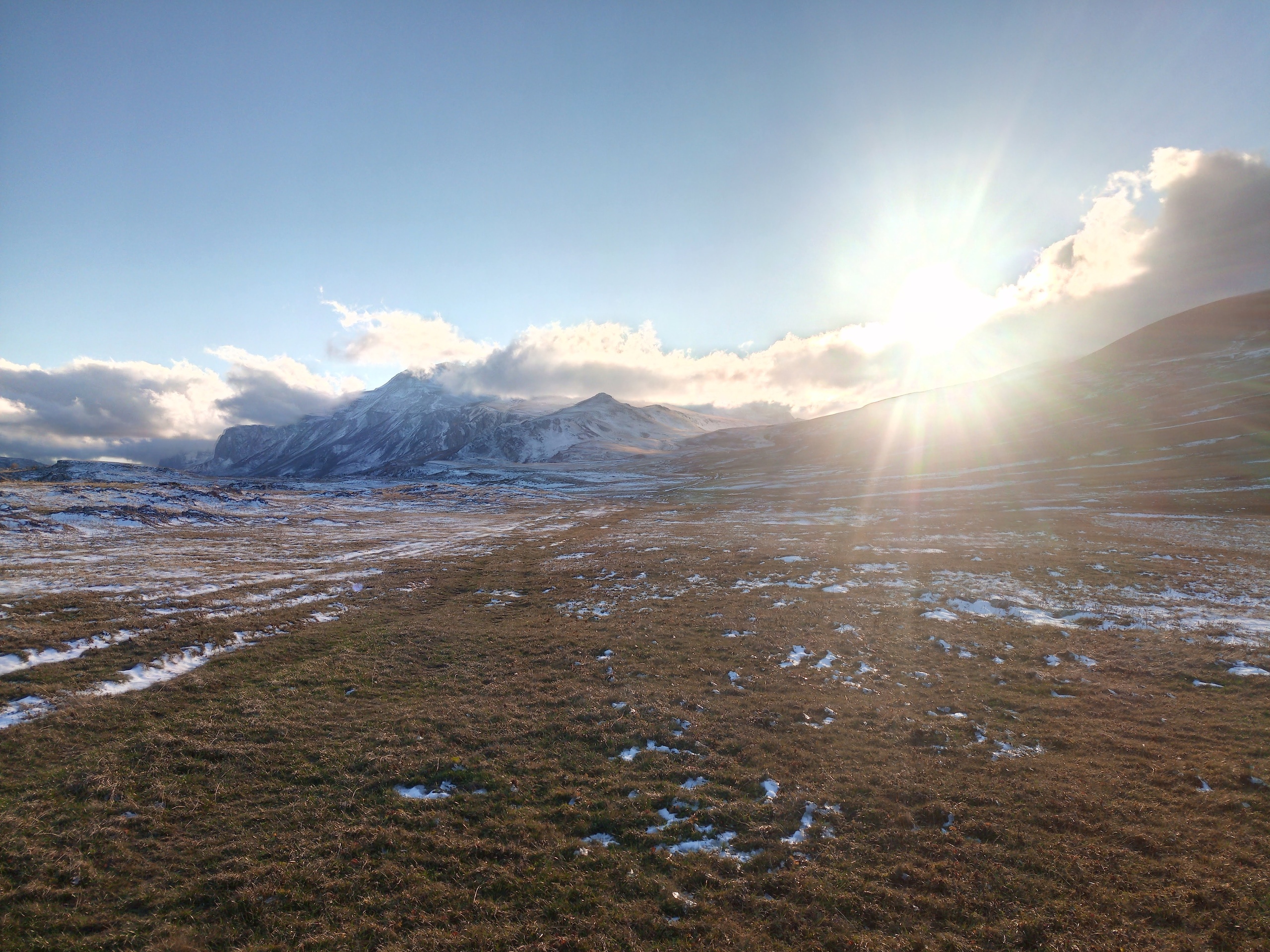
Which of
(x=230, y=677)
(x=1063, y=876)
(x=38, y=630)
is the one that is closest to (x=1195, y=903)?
(x=1063, y=876)

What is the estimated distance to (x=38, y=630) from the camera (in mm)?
20062

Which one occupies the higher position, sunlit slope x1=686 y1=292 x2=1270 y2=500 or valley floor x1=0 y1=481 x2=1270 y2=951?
sunlit slope x1=686 y1=292 x2=1270 y2=500

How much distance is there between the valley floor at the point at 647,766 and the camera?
855 centimetres

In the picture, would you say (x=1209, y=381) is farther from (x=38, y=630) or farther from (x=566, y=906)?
(x=38, y=630)

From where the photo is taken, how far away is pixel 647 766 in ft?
42.8

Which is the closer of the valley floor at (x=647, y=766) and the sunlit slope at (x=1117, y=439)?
the valley floor at (x=647, y=766)

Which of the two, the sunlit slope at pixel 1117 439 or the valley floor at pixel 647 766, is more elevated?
the sunlit slope at pixel 1117 439

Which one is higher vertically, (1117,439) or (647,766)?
(1117,439)

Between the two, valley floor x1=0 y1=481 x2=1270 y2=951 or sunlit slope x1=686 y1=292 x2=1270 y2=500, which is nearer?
valley floor x1=0 y1=481 x2=1270 y2=951

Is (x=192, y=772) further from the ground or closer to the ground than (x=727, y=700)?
further from the ground

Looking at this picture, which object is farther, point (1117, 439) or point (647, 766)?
point (1117, 439)

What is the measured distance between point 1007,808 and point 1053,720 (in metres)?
5.80

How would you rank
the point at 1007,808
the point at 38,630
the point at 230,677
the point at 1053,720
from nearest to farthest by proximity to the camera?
the point at 1007,808 → the point at 1053,720 → the point at 230,677 → the point at 38,630

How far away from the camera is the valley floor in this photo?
8547 mm
